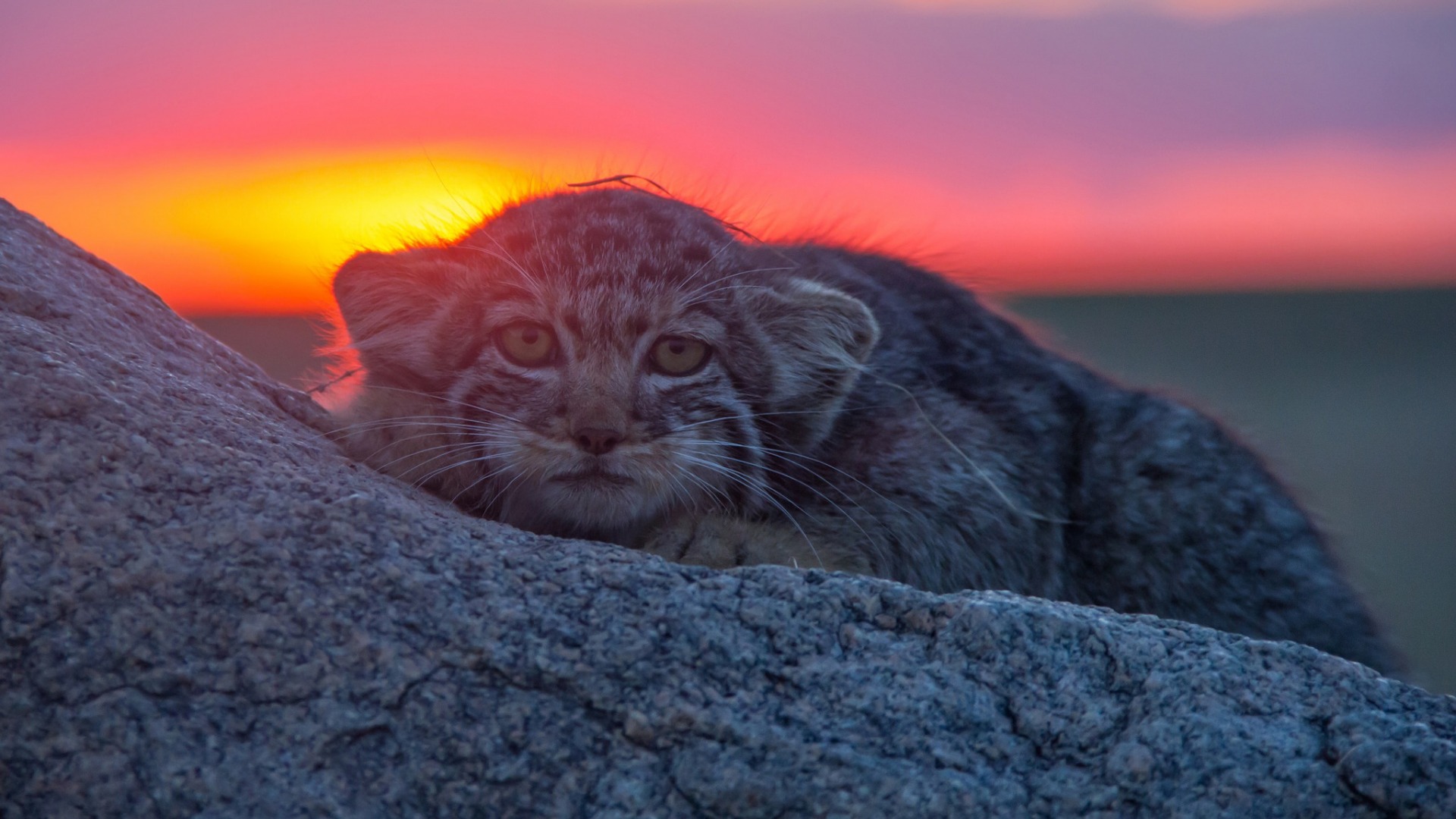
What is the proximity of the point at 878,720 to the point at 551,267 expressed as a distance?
212 cm

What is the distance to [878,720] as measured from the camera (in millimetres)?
2770

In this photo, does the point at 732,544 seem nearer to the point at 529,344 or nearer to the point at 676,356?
the point at 676,356

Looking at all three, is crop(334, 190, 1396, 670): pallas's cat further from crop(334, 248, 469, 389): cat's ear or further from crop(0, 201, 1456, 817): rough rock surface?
crop(0, 201, 1456, 817): rough rock surface

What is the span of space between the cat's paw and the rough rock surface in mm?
923

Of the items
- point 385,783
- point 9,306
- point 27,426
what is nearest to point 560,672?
point 385,783

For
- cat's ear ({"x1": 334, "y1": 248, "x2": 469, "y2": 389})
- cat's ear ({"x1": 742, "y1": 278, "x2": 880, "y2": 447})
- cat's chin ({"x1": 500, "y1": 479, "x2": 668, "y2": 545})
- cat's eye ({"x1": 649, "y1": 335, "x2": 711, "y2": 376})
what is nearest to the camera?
cat's chin ({"x1": 500, "y1": 479, "x2": 668, "y2": 545})

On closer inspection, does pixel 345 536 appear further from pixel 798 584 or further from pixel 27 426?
pixel 798 584

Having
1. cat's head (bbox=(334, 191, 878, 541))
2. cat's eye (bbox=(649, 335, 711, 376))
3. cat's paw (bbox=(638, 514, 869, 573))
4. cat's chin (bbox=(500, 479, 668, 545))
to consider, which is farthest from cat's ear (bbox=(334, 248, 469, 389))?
cat's paw (bbox=(638, 514, 869, 573))

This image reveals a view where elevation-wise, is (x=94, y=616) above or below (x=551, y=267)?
below

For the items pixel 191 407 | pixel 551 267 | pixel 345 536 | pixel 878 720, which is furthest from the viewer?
pixel 551 267

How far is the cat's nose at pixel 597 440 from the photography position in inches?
152

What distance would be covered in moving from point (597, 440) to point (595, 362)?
36cm

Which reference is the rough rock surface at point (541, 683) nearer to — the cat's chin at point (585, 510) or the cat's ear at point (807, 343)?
the cat's chin at point (585, 510)

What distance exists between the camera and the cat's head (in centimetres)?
401
